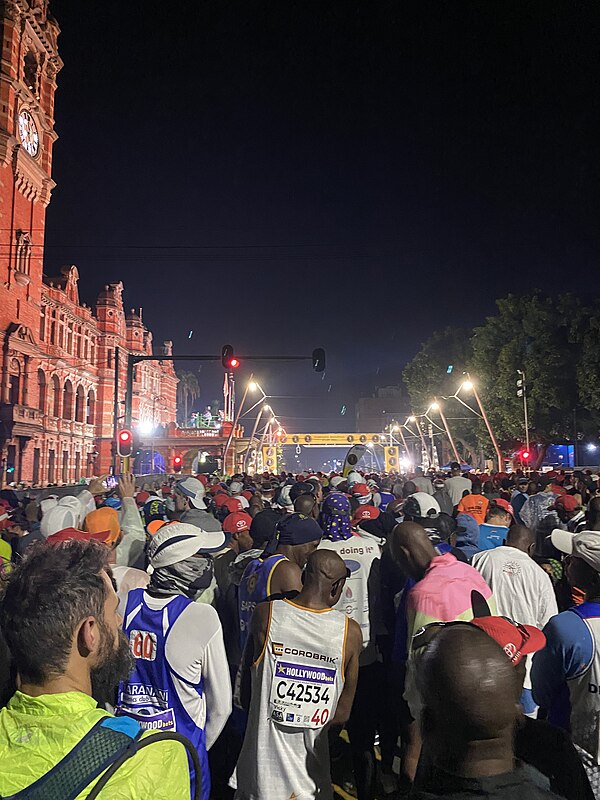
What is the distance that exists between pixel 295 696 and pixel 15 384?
44.4 meters

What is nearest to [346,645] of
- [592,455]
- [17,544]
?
[17,544]

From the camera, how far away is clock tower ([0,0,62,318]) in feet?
140

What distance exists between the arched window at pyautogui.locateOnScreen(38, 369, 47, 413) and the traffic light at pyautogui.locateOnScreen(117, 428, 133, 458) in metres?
31.2

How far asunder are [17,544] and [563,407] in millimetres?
37500

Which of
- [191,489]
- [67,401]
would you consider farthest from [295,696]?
[67,401]

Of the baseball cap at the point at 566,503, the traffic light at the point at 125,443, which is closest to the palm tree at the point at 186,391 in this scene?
the traffic light at the point at 125,443

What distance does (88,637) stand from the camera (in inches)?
76.3

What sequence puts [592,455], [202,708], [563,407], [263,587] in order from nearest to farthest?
1. [202,708]
2. [263,587]
3. [563,407]
4. [592,455]

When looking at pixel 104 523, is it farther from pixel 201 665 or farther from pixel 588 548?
→ pixel 588 548

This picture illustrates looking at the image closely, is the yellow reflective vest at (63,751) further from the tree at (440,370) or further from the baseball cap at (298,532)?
the tree at (440,370)

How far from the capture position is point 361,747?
173 inches

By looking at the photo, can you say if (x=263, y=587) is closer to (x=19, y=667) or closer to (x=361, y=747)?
(x=361, y=747)

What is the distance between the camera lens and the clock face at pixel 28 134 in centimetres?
4484

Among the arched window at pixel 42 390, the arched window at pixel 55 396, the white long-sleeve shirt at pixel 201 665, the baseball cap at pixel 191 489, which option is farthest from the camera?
the arched window at pixel 55 396
